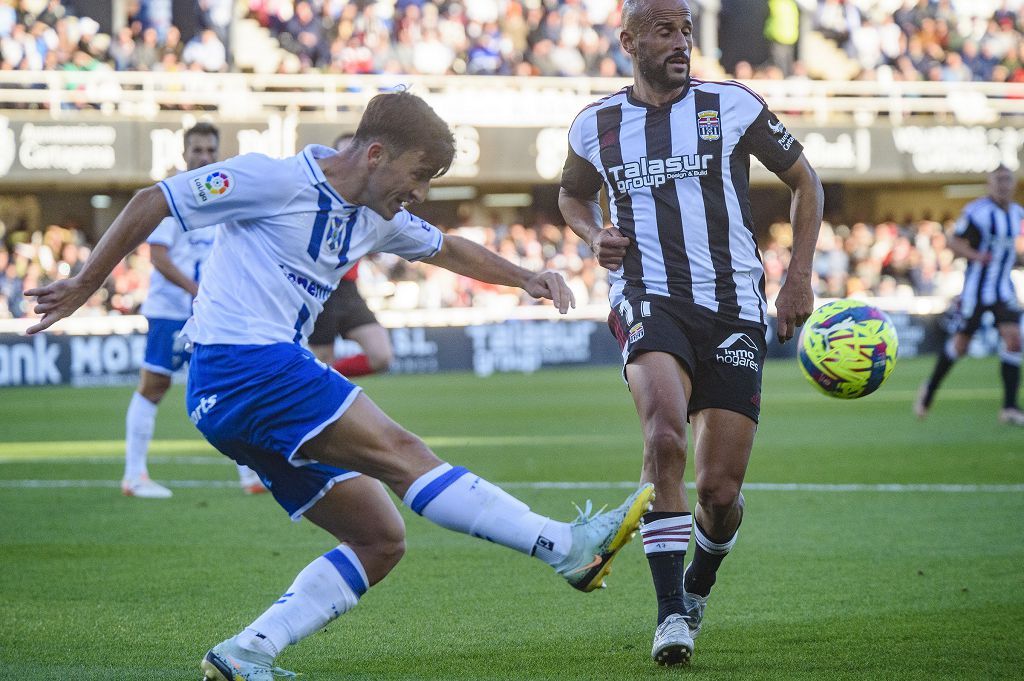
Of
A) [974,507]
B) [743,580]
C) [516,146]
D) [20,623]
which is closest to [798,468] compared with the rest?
[974,507]

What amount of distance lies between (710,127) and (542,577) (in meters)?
2.40

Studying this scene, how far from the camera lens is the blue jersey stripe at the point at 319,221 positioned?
13.6ft

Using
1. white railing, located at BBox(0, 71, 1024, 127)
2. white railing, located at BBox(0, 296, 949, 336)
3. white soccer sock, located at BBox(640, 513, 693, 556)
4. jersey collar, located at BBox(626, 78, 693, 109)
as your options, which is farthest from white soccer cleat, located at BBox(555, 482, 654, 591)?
white railing, located at BBox(0, 71, 1024, 127)

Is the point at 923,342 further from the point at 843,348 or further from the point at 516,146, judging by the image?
the point at 843,348

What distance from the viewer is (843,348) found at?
5.70 m

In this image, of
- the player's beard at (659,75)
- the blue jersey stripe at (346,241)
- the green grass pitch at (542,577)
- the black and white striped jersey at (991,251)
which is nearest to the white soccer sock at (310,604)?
the green grass pitch at (542,577)

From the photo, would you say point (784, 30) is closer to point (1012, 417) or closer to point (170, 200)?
point (1012, 417)

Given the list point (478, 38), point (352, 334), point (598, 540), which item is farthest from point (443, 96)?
point (598, 540)

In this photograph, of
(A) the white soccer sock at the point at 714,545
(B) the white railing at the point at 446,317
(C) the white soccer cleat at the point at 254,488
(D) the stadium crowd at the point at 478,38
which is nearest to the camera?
(A) the white soccer sock at the point at 714,545

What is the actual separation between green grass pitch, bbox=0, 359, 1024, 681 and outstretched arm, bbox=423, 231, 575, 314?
4.19 feet

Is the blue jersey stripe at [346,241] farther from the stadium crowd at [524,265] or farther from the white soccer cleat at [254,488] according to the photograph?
the stadium crowd at [524,265]

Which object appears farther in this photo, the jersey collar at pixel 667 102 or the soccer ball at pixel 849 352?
the soccer ball at pixel 849 352

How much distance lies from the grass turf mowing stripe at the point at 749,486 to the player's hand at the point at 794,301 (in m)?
4.42

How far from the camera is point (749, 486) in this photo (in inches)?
374
